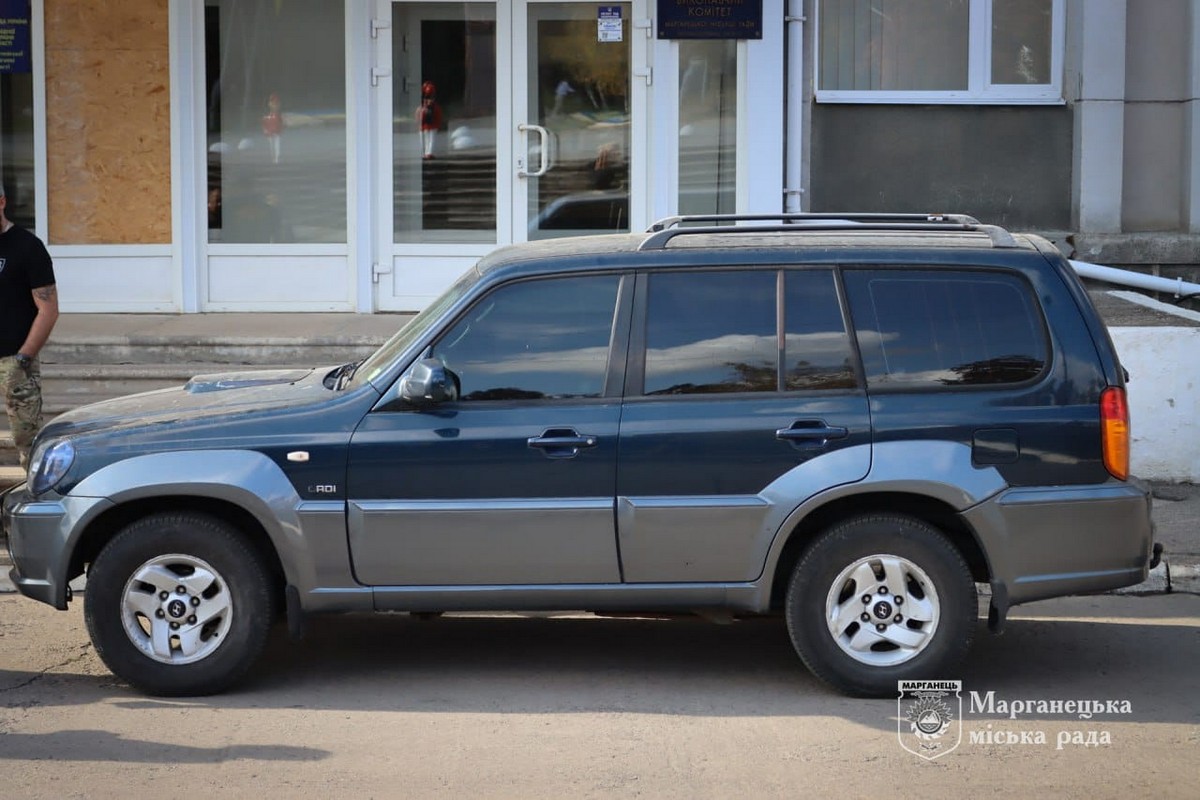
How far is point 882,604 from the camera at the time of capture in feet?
19.4

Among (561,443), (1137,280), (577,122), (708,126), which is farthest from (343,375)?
(1137,280)

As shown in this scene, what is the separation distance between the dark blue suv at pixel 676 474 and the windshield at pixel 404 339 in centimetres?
13

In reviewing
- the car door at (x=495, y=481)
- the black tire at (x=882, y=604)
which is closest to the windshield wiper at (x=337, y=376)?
the car door at (x=495, y=481)

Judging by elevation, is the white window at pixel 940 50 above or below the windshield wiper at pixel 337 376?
above

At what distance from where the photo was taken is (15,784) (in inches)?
198

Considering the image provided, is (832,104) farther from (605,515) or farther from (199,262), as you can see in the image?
(605,515)

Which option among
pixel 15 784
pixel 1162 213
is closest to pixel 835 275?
pixel 15 784

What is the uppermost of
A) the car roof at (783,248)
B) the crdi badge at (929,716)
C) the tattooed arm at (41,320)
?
the car roof at (783,248)

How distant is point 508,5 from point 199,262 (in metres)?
3.29

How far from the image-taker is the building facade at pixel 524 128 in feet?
40.4

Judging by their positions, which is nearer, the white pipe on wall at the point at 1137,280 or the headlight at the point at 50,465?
the headlight at the point at 50,465

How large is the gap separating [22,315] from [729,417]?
4.70 meters

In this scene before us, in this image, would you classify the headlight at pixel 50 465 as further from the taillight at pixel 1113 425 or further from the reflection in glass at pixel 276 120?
the reflection in glass at pixel 276 120

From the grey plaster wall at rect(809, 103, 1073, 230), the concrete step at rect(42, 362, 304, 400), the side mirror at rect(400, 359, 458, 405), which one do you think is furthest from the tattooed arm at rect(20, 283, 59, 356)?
the grey plaster wall at rect(809, 103, 1073, 230)
